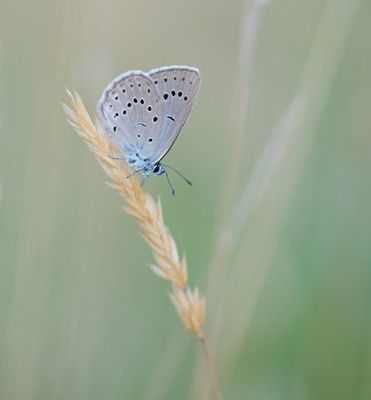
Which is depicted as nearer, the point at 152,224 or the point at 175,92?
the point at 152,224

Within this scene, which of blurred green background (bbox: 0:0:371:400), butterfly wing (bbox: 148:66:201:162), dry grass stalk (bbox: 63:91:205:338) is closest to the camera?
dry grass stalk (bbox: 63:91:205:338)

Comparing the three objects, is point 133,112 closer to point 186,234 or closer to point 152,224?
point 152,224

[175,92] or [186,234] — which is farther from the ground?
[175,92]

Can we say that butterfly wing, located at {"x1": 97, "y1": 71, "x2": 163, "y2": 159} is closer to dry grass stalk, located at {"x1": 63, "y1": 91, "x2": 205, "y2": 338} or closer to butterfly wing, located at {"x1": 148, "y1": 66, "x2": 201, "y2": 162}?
butterfly wing, located at {"x1": 148, "y1": 66, "x2": 201, "y2": 162}

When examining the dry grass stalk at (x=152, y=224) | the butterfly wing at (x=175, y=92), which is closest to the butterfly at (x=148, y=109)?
the butterfly wing at (x=175, y=92)

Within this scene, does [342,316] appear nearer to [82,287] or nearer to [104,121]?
[82,287]

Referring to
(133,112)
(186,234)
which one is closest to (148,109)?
(133,112)

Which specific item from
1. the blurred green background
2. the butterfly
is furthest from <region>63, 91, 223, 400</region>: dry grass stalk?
the blurred green background
